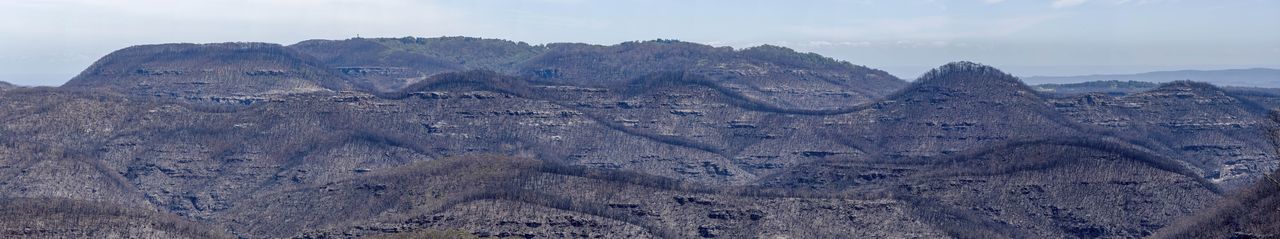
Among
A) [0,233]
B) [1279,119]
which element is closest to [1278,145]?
[1279,119]

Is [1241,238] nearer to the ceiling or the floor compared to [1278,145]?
nearer to the floor

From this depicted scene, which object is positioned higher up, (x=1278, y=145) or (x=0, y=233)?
(x=1278, y=145)

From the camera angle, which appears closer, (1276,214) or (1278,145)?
(1278,145)

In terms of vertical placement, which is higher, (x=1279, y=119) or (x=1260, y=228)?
(x=1279, y=119)

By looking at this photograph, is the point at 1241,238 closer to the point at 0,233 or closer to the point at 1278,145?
the point at 1278,145

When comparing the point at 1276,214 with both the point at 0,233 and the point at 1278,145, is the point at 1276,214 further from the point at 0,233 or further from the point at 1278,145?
the point at 0,233

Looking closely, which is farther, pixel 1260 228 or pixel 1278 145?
pixel 1260 228

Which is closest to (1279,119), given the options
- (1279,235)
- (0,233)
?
(1279,235)

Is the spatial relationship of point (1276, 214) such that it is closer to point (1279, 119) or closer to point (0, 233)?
point (1279, 119)
